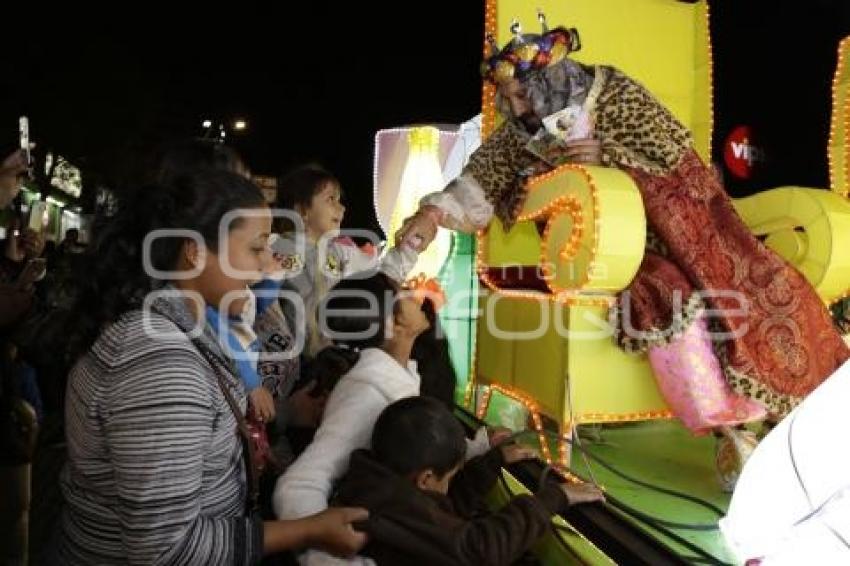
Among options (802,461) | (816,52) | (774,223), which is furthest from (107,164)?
(802,461)

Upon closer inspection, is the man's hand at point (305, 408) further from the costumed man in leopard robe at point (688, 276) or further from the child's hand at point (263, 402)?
the costumed man in leopard robe at point (688, 276)

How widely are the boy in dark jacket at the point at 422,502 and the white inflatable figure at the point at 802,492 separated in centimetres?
77

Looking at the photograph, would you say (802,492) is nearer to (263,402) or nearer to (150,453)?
(150,453)

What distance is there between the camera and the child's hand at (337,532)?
1.30 m

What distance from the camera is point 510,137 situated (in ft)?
9.09

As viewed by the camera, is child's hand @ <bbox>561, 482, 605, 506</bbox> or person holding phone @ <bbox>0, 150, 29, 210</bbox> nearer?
child's hand @ <bbox>561, 482, 605, 506</bbox>

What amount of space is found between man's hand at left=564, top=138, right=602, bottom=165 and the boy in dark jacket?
122cm

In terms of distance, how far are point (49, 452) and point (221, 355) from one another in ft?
8.62

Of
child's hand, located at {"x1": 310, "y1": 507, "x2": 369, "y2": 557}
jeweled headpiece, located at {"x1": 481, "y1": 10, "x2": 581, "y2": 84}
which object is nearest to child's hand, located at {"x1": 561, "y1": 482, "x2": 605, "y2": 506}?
child's hand, located at {"x1": 310, "y1": 507, "x2": 369, "y2": 557}

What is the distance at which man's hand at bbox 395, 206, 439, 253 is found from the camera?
2535 millimetres

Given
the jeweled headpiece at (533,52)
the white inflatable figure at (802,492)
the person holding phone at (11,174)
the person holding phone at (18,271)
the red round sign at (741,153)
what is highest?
the red round sign at (741,153)

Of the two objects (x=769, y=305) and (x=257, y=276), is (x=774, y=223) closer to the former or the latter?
(x=769, y=305)

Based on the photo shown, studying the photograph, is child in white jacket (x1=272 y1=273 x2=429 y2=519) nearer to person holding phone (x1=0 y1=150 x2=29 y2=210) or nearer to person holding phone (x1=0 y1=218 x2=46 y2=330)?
person holding phone (x1=0 y1=218 x2=46 y2=330)

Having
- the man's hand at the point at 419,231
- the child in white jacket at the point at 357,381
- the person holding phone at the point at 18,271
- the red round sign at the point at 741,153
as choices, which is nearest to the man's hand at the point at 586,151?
the man's hand at the point at 419,231
